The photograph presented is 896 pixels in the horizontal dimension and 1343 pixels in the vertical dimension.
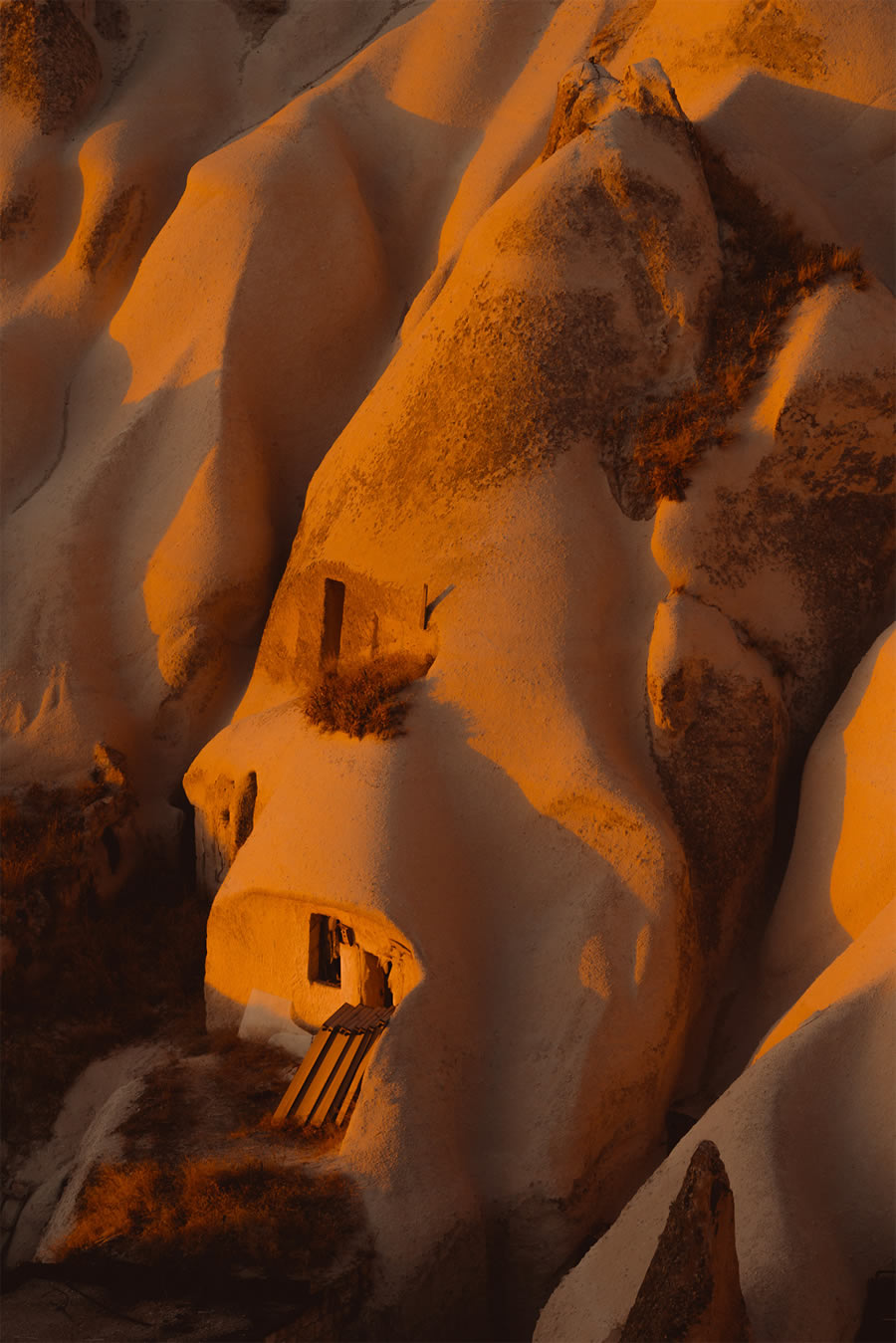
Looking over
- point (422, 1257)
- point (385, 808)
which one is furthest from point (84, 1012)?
point (422, 1257)

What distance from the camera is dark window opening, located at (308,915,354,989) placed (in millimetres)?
12773

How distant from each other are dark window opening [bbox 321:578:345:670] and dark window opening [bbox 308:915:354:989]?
3275mm

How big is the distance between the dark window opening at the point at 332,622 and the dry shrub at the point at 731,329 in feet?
11.8

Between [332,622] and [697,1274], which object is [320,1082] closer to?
[697,1274]

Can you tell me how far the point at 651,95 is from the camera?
15.1 meters

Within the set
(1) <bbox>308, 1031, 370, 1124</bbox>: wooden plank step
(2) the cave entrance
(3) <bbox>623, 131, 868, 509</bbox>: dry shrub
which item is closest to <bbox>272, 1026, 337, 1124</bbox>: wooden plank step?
(1) <bbox>308, 1031, 370, 1124</bbox>: wooden plank step

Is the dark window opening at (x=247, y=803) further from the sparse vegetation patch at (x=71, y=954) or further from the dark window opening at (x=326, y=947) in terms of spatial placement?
the dark window opening at (x=326, y=947)

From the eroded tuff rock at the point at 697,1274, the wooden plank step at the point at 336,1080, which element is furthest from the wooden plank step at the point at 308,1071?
the eroded tuff rock at the point at 697,1274

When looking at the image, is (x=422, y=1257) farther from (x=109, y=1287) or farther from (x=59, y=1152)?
(x=59, y=1152)

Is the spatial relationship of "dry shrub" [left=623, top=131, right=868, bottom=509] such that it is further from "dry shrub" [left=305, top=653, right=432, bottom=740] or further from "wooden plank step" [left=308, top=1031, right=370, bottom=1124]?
"wooden plank step" [left=308, top=1031, right=370, bottom=1124]

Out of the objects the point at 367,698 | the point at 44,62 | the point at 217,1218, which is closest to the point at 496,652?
the point at 367,698

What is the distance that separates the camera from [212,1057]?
12922 millimetres

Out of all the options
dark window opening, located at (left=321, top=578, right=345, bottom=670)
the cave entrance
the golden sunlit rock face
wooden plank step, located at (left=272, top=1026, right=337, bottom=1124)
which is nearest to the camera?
the golden sunlit rock face

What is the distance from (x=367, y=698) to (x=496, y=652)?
139cm
